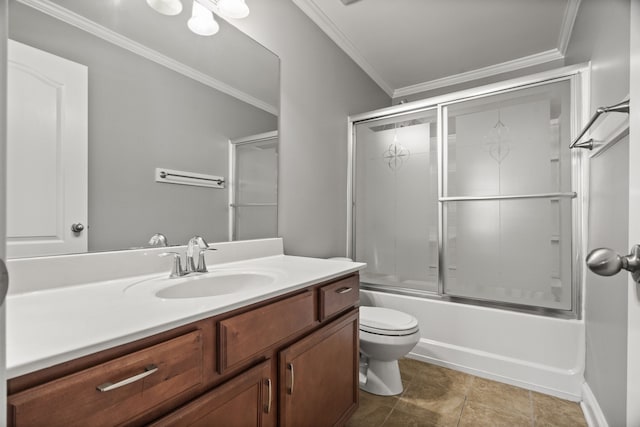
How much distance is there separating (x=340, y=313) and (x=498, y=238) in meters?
1.34

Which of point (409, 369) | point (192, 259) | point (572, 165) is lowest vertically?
point (409, 369)

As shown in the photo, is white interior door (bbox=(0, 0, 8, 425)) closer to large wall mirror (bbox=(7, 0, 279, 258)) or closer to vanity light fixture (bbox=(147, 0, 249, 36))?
large wall mirror (bbox=(7, 0, 279, 258))

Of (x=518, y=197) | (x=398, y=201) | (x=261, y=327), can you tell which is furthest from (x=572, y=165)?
(x=261, y=327)

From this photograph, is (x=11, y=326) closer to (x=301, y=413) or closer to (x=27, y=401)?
(x=27, y=401)

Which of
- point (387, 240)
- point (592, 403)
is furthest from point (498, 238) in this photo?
point (592, 403)

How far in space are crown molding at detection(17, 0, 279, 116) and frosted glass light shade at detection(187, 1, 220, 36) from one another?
20 centimetres

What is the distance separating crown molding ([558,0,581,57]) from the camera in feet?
6.61

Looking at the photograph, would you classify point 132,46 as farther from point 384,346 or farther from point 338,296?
point 384,346

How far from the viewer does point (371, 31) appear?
238 centimetres

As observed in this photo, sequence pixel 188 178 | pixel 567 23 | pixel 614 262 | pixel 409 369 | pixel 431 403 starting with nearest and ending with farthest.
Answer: pixel 614 262 < pixel 188 178 < pixel 431 403 < pixel 409 369 < pixel 567 23

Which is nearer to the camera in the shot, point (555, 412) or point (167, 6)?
point (167, 6)

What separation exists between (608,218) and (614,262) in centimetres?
107

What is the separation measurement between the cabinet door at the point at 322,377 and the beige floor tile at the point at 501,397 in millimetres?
820

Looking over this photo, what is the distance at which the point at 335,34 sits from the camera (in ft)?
7.78
